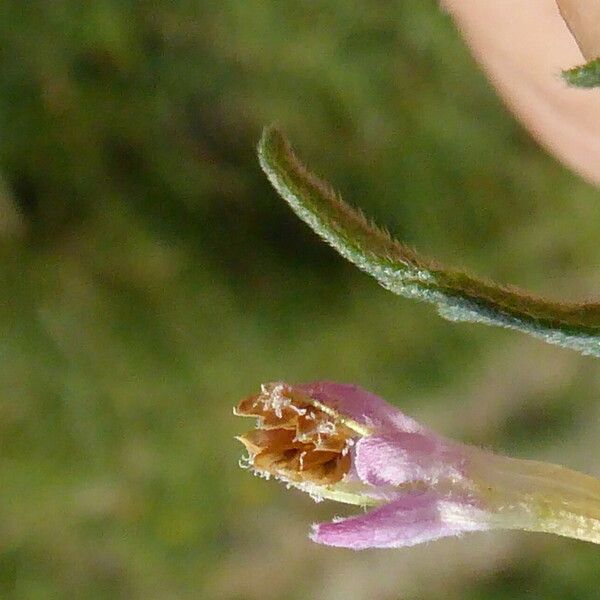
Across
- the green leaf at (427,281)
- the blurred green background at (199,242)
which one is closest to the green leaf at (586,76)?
the green leaf at (427,281)

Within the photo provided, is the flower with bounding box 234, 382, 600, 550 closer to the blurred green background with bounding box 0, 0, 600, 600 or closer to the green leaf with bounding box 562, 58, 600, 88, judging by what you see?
the green leaf with bounding box 562, 58, 600, 88

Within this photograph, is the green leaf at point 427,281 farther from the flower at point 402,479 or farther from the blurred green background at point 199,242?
the blurred green background at point 199,242

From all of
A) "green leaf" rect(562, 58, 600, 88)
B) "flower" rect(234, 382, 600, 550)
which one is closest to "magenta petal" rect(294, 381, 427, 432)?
"flower" rect(234, 382, 600, 550)

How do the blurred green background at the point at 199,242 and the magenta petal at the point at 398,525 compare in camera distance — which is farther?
the blurred green background at the point at 199,242

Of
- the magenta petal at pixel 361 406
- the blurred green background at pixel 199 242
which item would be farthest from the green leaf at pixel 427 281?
the blurred green background at pixel 199 242

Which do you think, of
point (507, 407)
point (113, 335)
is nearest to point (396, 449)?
point (113, 335)

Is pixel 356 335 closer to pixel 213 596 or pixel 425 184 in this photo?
pixel 425 184

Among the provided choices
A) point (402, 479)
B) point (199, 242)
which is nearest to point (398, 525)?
point (402, 479)

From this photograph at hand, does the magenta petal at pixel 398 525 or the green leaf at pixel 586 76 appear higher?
the green leaf at pixel 586 76

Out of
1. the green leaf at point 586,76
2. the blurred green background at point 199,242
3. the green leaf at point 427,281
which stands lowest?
the blurred green background at point 199,242
